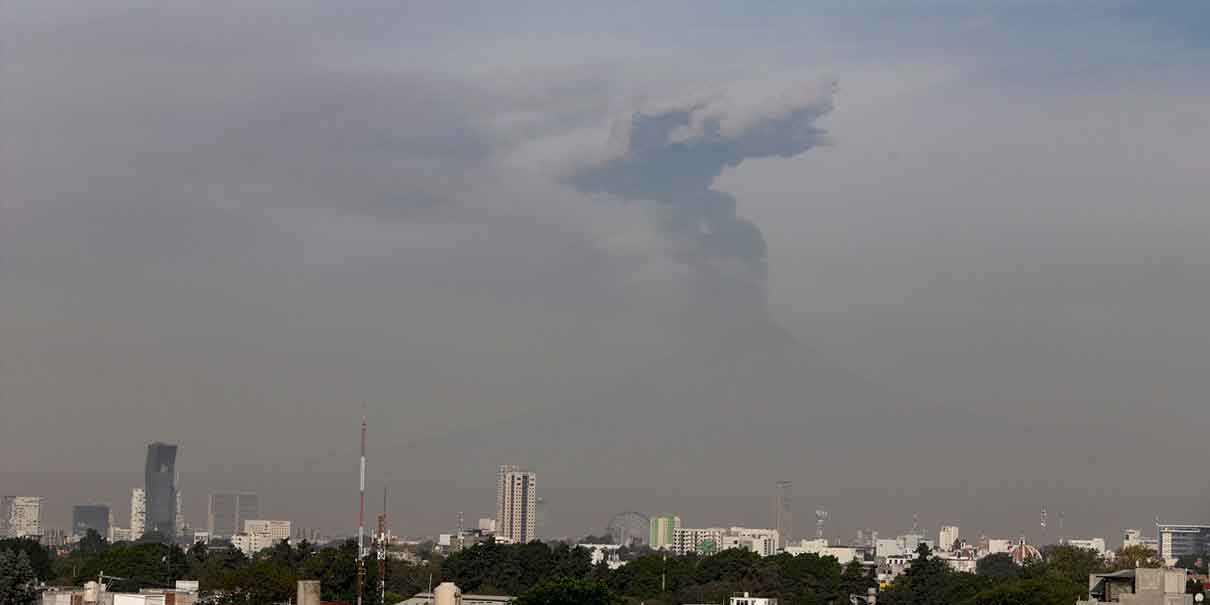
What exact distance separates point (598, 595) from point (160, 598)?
146 feet

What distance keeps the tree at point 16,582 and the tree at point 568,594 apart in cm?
3807

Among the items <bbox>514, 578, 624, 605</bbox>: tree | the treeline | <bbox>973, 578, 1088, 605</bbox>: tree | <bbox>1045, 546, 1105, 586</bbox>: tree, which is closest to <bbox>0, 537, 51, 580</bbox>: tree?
the treeline

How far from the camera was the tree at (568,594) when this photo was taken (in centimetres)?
13350

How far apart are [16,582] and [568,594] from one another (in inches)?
1711

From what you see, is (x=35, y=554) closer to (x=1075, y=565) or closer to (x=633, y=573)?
(x=633, y=573)

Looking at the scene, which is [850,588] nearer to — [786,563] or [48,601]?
[786,563]

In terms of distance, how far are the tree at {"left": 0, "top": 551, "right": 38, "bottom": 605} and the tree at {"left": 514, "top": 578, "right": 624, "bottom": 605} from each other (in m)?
38.1

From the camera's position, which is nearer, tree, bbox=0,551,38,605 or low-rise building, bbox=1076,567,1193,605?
low-rise building, bbox=1076,567,1193,605

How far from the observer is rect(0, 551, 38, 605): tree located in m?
104

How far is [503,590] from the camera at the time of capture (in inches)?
7205

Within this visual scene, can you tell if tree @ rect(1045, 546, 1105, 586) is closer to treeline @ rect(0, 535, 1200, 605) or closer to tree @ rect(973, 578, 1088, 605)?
treeline @ rect(0, 535, 1200, 605)

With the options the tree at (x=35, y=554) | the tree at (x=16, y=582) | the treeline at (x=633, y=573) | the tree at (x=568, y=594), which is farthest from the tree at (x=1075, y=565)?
the tree at (x=16, y=582)

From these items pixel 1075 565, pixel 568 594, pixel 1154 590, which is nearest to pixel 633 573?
pixel 1075 565

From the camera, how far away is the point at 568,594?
440 ft
